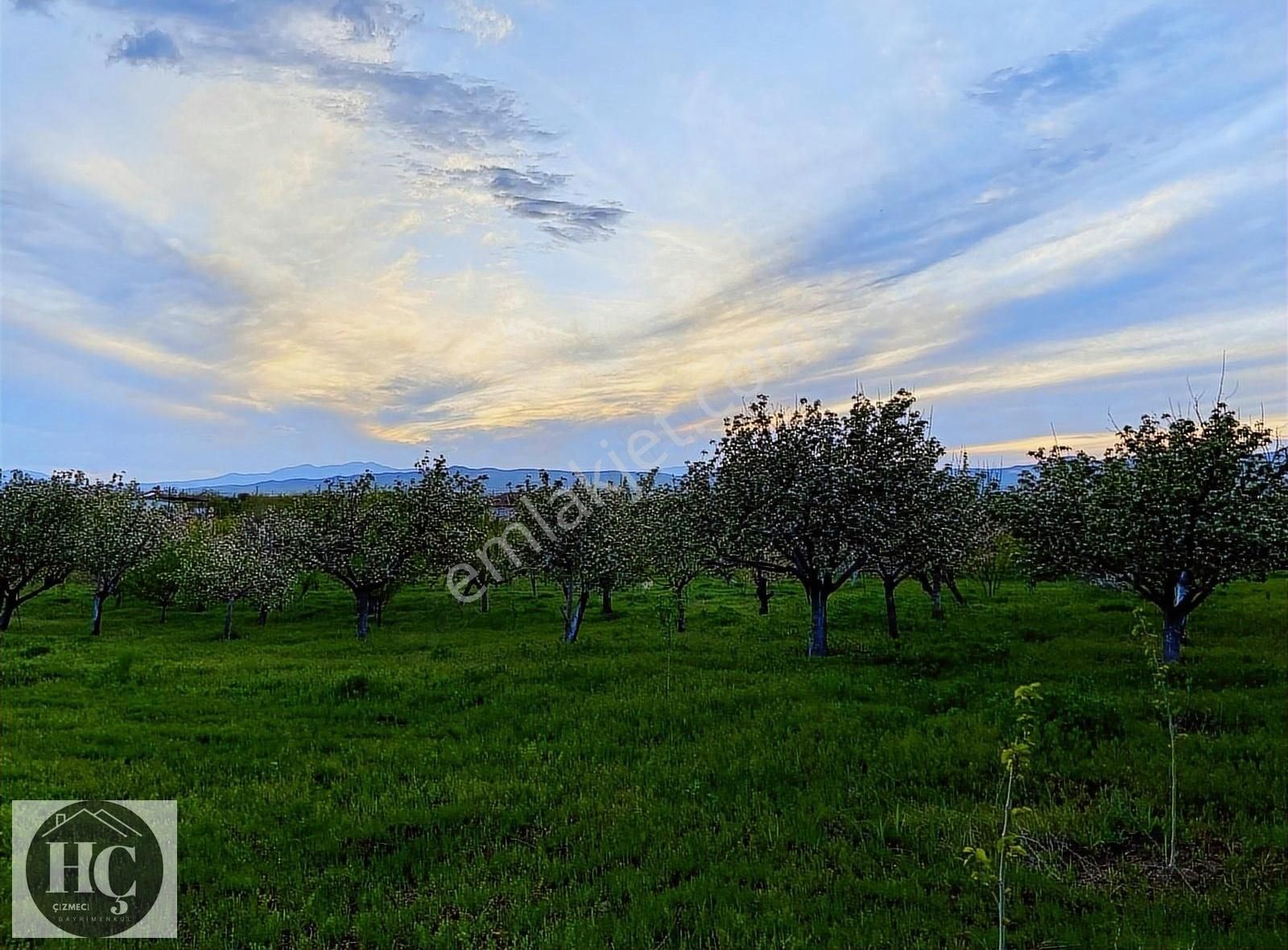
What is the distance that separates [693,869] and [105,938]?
707 centimetres

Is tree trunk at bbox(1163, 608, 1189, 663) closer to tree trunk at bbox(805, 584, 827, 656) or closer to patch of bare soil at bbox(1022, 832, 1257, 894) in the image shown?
tree trunk at bbox(805, 584, 827, 656)

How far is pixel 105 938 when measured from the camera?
27.1ft

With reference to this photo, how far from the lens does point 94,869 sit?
9977 millimetres

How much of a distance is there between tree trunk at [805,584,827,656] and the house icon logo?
18927 millimetres

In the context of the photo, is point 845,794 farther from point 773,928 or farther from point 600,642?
point 600,642

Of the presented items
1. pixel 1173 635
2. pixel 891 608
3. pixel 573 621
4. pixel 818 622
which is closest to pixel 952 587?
pixel 891 608

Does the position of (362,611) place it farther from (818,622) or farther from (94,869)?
(94,869)

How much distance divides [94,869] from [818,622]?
67.1 ft

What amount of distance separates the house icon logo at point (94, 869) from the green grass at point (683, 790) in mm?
303

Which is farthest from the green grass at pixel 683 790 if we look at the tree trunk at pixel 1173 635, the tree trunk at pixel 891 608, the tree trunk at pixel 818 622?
the tree trunk at pixel 891 608

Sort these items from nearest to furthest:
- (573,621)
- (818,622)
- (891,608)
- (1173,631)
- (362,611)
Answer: (1173,631)
(818,622)
(891,608)
(573,621)
(362,611)

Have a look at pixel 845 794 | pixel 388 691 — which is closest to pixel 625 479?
pixel 388 691

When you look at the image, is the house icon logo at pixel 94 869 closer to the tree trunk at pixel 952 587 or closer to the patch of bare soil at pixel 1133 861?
the patch of bare soil at pixel 1133 861

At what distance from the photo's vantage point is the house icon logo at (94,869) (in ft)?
28.6
